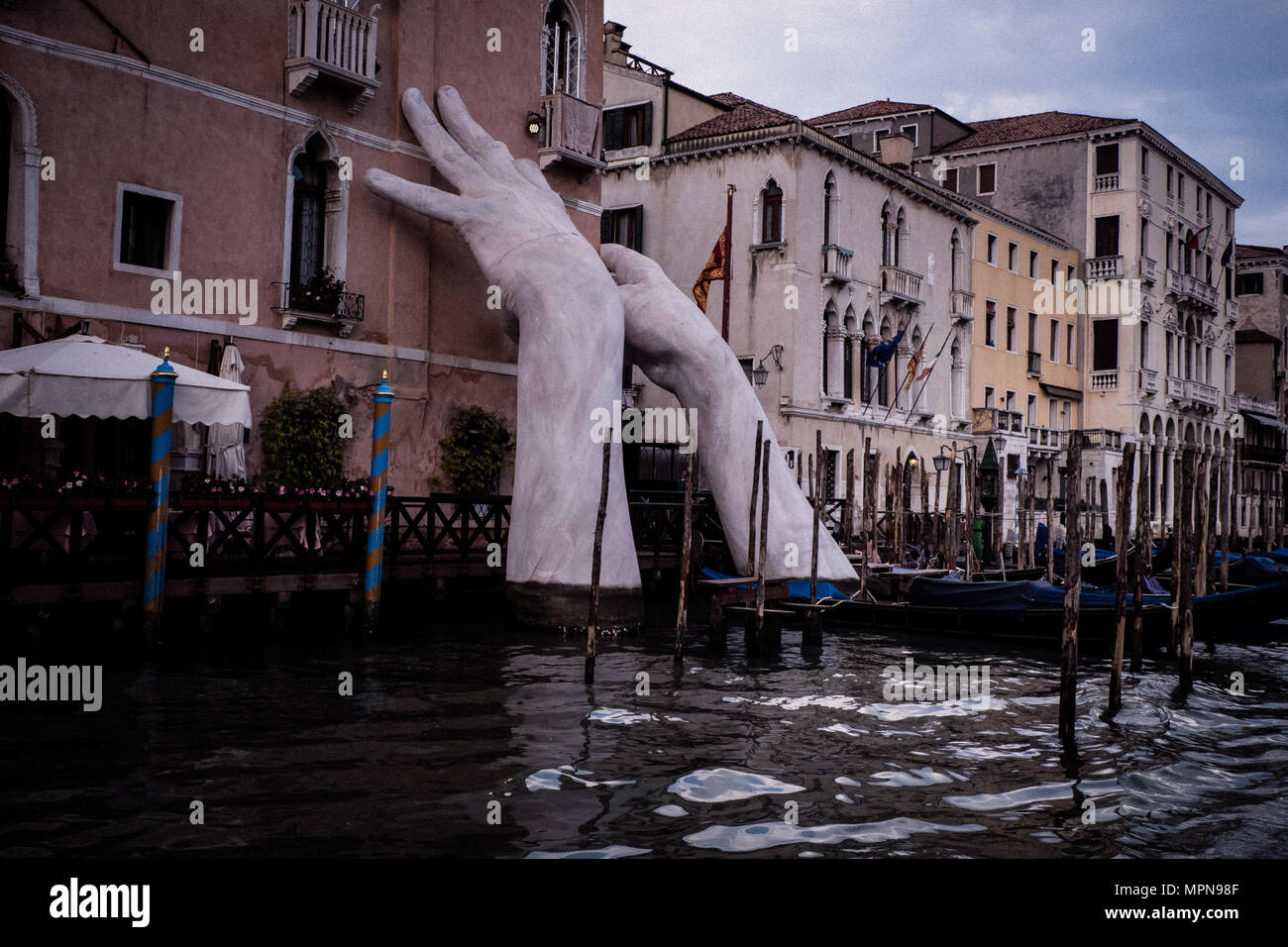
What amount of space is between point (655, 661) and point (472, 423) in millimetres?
5574

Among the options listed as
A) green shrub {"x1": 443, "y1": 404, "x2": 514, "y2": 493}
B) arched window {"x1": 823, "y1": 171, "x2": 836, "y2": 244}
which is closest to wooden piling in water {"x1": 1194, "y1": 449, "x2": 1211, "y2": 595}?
green shrub {"x1": 443, "y1": 404, "x2": 514, "y2": 493}

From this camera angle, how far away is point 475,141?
16562 mm

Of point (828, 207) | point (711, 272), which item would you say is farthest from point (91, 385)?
point (828, 207)

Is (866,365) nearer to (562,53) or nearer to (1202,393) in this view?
(562,53)

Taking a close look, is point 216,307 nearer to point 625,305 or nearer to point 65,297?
point 65,297

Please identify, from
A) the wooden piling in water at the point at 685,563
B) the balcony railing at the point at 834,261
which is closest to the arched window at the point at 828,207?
the balcony railing at the point at 834,261

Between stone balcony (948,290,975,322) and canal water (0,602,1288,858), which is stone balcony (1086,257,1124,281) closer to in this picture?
stone balcony (948,290,975,322)

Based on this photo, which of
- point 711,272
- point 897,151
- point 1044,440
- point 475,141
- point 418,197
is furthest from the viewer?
point 1044,440

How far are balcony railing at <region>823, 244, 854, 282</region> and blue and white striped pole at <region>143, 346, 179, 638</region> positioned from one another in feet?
60.9

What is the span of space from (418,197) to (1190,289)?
34645 millimetres

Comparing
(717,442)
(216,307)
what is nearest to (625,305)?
(717,442)

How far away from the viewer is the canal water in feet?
22.1

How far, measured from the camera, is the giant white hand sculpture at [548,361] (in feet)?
47.9

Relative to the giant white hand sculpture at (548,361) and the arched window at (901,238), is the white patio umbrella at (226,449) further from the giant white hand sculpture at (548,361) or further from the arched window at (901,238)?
the arched window at (901,238)
